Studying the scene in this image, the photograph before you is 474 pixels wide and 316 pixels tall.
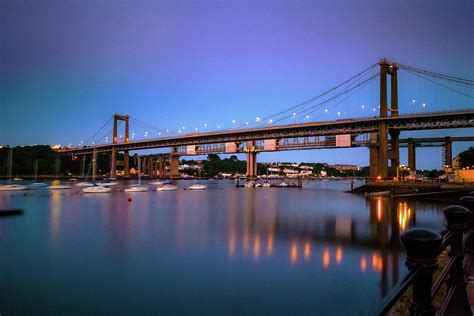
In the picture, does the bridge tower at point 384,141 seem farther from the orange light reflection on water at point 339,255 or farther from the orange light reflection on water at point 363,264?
the orange light reflection on water at point 363,264

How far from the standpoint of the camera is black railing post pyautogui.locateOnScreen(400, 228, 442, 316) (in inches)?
82.9

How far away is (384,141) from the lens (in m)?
51.8

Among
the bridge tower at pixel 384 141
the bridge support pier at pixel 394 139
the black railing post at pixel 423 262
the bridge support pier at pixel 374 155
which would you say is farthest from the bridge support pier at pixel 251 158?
the black railing post at pixel 423 262

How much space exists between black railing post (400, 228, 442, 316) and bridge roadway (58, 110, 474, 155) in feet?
177

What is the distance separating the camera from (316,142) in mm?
Answer: 70750

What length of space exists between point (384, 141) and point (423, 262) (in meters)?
53.7

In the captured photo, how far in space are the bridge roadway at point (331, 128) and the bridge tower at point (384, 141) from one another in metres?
1.80

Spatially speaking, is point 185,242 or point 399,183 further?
point 399,183

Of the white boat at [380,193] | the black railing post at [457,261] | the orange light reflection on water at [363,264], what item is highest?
the black railing post at [457,261]

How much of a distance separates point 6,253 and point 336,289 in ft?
40.5

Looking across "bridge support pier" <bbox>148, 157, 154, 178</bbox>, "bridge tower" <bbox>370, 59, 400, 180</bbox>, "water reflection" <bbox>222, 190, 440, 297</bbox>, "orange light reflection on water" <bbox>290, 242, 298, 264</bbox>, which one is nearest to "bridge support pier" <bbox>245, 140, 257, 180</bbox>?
"bridge tower" <bbox>370, 59, 400, 180</bbox>

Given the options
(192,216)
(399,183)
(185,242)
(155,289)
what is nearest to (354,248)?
(185,242)

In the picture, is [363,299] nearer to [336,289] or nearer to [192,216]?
[336,289]

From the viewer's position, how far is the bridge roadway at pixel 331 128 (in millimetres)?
50531
